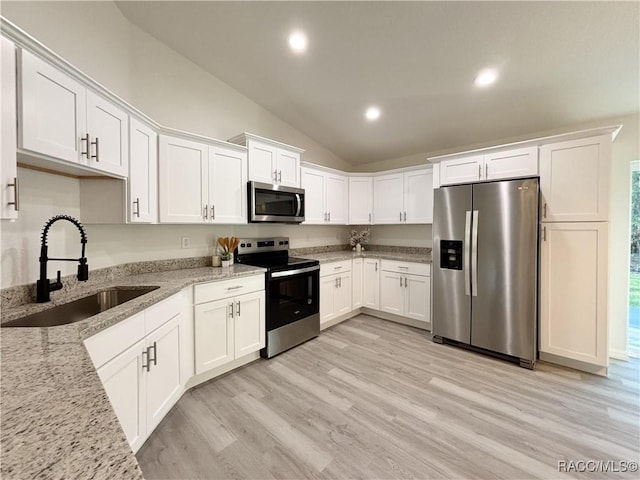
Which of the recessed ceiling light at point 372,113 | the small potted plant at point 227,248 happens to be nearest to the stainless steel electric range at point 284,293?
the small potted plant at point 227,248

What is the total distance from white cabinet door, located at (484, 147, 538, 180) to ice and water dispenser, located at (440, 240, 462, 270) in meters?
0.80

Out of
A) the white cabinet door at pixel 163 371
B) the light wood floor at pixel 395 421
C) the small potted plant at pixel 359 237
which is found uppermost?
the small potted plant at pixel 359 237

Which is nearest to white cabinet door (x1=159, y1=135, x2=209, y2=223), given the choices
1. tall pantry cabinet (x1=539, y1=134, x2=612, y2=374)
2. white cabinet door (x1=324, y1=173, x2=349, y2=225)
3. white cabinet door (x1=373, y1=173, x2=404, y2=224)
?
white cabinet door (x1=324, y1=173, x2=349, y2=225)

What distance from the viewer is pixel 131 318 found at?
153 centimetres

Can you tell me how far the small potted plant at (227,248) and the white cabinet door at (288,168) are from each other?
2.94 ft

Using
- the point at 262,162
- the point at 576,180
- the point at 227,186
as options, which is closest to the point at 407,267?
the point at 576,180

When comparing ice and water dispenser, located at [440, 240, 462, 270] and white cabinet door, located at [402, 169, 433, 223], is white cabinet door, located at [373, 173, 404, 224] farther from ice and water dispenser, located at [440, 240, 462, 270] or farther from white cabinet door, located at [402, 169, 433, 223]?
ice and water dispenser, located at [440, 240, 462, 270]

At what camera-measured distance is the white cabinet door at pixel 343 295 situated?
12.4 feet

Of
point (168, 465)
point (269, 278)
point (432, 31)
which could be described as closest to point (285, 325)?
point (269, 278)

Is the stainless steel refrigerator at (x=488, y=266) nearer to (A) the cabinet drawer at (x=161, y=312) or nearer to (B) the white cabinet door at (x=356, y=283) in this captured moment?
(B) the white cabinet door at (x=356, y=283)

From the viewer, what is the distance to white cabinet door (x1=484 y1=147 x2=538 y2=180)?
2.70 m

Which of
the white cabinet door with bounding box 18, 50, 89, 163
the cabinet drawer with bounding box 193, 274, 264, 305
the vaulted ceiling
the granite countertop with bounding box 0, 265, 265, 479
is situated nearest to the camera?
the granite countertop with bounding box 0, 265, 265, 479

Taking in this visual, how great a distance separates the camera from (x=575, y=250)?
2.56 metres

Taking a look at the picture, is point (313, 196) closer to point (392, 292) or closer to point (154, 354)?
point (392, 292)
